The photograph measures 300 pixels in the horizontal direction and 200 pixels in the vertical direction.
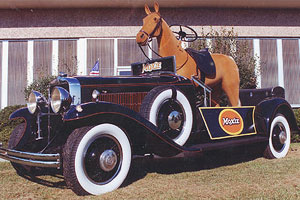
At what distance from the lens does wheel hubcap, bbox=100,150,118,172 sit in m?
2.90

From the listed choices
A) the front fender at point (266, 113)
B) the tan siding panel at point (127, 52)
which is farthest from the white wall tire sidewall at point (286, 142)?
the tan siding panel at point (127, 52)

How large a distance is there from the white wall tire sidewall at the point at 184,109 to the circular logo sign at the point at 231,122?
0.62m

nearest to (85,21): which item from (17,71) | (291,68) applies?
(17,71)

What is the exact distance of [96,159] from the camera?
289 centimetres

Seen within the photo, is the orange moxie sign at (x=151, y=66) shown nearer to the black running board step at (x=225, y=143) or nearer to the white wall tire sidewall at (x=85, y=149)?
the black running board step at (x=225, y=143)

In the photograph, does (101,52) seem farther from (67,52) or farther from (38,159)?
(38,159)

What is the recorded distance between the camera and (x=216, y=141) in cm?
403

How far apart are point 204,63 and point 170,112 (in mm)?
1620

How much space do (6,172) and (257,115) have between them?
159 inches

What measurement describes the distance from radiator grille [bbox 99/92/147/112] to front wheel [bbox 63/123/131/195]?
63cm

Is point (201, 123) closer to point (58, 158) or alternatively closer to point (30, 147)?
point (58, 158)

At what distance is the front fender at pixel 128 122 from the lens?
9.20 feet

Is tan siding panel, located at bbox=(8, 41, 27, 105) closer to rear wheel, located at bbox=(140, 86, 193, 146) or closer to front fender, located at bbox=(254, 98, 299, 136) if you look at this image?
rear wheel, located at bbox=(140, 86, 193, 146)

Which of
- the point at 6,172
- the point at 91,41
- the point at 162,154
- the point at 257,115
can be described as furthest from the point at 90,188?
the point at 91,41
